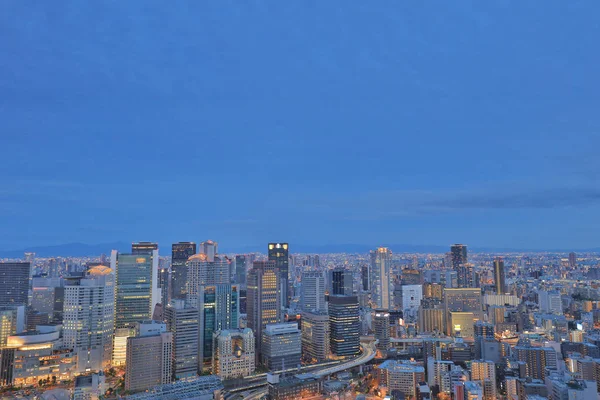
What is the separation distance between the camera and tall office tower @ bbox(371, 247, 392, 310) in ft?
129

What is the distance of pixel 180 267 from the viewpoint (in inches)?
1491

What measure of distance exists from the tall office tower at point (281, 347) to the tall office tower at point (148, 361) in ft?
15.5

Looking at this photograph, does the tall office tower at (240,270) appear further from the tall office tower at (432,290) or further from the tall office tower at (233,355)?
the tall office tower at (233,355)

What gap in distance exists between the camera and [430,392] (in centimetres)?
1691

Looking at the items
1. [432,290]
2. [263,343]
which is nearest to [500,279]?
[432,290]

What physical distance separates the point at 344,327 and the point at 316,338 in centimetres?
176

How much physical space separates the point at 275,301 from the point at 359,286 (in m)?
22.0

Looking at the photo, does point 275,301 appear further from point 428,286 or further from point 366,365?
point 428,286

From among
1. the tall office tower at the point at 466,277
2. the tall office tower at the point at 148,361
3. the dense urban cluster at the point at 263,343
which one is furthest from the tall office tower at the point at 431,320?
the tall office tower at the point at 148,361

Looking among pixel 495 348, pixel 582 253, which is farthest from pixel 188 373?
pixel 582 253

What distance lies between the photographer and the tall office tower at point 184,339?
19.4 metres

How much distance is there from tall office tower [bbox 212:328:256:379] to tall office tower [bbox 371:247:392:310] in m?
20.8

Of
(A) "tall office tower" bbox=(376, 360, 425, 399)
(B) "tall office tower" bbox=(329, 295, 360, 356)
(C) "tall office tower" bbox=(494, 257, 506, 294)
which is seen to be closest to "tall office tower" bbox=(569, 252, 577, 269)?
(C) "tall office tower" bbox=(494, 257, 506, 294)

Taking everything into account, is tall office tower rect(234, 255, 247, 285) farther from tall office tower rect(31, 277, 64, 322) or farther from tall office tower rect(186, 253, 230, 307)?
tall office tower rect(31, 277, 64, 322)
